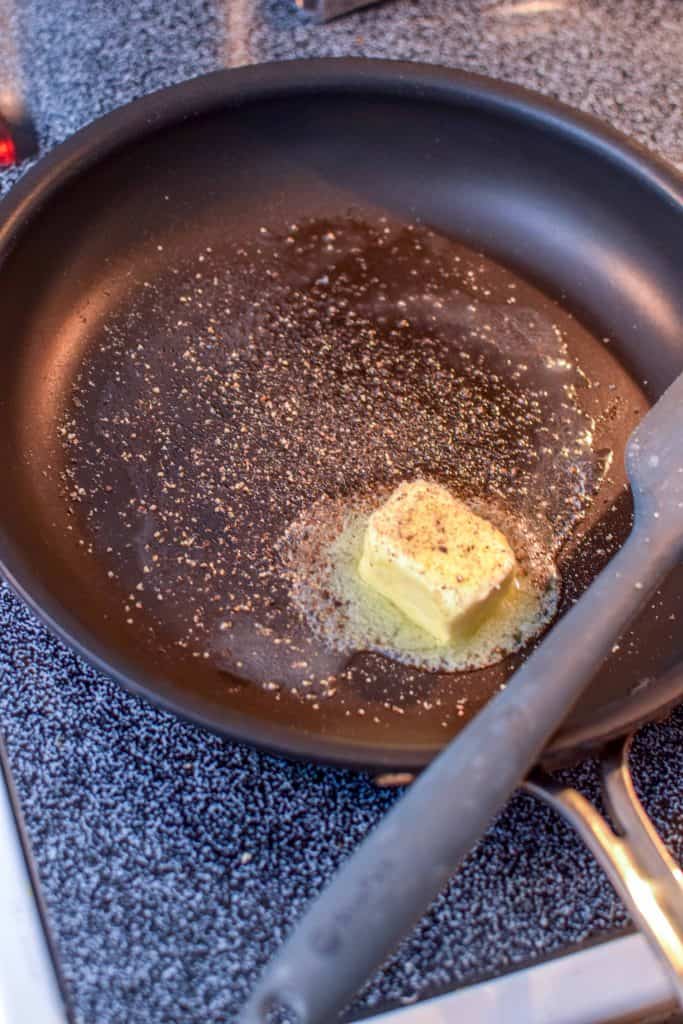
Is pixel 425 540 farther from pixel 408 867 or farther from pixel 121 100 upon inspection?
pixel 121 100

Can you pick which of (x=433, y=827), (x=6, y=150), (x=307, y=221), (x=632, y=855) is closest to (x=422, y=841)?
(x=433, y=827)

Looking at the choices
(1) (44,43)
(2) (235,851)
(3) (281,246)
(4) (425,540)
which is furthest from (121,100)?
(2) (235,851)

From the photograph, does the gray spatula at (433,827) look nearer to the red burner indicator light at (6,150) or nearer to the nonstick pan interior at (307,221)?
the nonstick pan interior at (307,221)

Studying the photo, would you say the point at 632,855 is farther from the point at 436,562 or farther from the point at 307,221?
the point at 307,221

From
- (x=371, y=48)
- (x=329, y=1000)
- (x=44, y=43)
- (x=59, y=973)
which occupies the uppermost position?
(x=371, y=48)

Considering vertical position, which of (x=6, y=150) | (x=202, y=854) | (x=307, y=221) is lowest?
(x=202, y=854)

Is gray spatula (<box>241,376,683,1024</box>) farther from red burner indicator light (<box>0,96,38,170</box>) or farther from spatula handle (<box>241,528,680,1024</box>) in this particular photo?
red burner indicator light (<box>0,96,38,170</box>)
